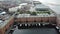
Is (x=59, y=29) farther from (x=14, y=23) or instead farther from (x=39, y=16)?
(x=14, y=23)

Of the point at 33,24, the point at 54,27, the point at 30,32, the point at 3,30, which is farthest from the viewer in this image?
the point at 33,24

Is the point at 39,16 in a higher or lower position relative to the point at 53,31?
higher

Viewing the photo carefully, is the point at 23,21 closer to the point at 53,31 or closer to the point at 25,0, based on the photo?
the point at 53,31

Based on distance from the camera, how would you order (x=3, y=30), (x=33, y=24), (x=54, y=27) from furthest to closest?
1. (x=33, y=24)
2. (x=54, y=27)
3. (x=3, y=30)

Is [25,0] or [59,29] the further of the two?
[25,0]

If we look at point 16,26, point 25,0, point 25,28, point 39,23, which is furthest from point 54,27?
point 25,0

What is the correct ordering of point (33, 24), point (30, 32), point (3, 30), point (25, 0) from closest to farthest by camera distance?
1. point (3, 30)
2. point (30, 32)
3. point (33, 24)
4. point (25, 0)

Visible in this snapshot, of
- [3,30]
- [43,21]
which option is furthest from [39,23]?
[3,30]

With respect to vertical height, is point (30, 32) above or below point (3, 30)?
below

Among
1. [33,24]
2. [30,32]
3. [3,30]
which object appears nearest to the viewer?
[3,30]
